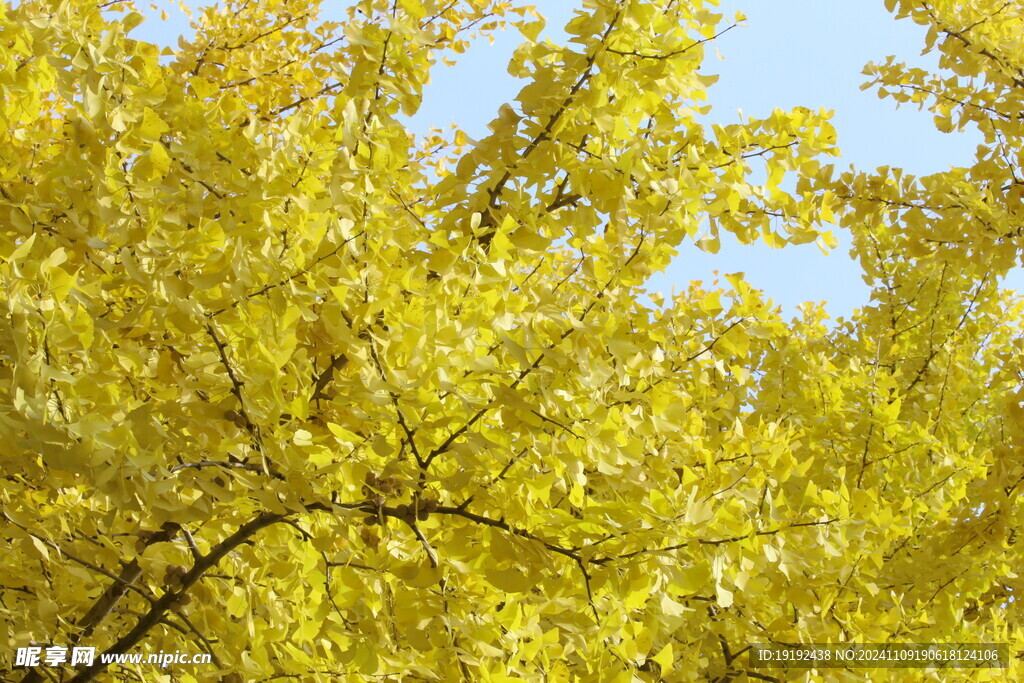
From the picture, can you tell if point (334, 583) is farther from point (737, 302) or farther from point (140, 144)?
point (737, 302)

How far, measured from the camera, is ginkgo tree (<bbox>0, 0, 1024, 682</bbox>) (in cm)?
152

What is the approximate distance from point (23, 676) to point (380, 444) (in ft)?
5.41

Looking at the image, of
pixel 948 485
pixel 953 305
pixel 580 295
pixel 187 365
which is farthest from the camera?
pixel 953 305

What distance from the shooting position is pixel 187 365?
5.02ft

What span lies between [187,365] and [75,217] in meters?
Result: 0.61

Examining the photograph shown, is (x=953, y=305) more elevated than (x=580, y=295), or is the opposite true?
(x=953, y=305)

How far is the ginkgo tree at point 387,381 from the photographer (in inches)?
59.7

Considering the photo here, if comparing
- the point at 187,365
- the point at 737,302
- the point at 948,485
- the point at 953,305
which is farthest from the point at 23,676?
the point at 953,305

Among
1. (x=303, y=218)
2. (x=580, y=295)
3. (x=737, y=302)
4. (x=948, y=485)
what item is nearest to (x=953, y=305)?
(x=948, y=485)

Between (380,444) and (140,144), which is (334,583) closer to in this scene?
(380,444)

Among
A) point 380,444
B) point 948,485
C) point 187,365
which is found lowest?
point 380,444

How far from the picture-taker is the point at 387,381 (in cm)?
155

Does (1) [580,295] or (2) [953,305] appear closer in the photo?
(1) [580,295]

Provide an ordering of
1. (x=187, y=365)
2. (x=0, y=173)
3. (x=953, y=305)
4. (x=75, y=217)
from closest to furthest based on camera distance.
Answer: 1. (x=187, y=365)
2. (x=75, y=217)
3. (x=0, y=173)
4. (x=953, y=305)
